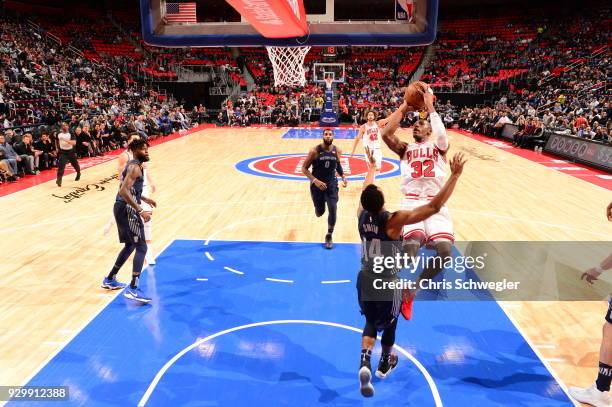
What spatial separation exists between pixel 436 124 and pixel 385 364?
233 cm

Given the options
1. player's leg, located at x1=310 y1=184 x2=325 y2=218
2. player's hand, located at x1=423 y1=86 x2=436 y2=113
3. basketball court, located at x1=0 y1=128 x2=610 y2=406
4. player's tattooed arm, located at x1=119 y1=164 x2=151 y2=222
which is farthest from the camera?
player's leg, located at x1=310 y1=184 x2=325 y2=218

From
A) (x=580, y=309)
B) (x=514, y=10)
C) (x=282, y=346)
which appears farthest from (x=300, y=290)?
(x=514, y=10)

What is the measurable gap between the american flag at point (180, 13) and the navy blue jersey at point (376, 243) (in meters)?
5.35

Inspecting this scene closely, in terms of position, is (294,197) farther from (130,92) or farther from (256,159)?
(130,92)

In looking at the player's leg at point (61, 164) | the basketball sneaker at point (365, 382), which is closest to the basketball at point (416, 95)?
the basketball sneaker at point (365, 382)

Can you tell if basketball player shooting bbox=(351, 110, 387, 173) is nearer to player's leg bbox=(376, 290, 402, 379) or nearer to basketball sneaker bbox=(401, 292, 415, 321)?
basketball sneaker bbox=(401, 292, 415, 321)

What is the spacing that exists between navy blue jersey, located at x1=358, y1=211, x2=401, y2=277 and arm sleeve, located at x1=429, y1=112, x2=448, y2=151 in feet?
4.10

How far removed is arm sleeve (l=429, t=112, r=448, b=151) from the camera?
15.1ft

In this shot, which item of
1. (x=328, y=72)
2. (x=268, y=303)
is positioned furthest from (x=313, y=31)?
(x=328, y=72)

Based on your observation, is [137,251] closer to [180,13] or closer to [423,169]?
[423,169]

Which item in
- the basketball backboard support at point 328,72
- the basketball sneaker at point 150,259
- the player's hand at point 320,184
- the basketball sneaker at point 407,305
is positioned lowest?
the basketball sneaker at point 150,259

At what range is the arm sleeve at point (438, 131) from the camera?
4593 mm

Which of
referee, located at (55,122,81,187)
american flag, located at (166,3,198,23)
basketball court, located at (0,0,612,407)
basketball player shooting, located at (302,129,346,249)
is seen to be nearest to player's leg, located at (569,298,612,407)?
basketball court, located at (0,0,612,407)

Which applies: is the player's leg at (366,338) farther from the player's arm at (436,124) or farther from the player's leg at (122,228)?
the player's leg at (122,228)
